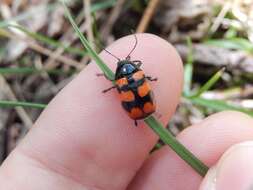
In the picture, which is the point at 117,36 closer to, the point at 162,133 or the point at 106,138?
the point at 106,138

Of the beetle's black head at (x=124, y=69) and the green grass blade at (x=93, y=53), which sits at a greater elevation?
the green grass blade at (x=93, y=53)

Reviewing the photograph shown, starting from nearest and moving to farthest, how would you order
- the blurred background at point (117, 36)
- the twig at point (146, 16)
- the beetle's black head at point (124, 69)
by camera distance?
the beetle's black head at point (124, 69)
the blurred background at point (117, 36)
the twig at point (146, 16)

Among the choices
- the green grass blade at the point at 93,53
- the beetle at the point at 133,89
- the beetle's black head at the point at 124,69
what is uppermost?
the green grass blade at the point at 93,53

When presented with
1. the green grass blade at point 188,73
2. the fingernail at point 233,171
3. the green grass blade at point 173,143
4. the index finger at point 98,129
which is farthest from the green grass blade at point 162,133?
the green grass blade at point 188,73

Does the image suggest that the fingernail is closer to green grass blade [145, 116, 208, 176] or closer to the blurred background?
green grass blade [145, 116, 208, 176]

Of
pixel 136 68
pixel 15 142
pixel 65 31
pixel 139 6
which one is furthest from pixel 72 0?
pixel 136 68

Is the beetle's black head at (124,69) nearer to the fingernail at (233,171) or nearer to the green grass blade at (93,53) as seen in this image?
the green grass blade at (93,53)

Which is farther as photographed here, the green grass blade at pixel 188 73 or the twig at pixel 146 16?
the twig at pixel 146 16
